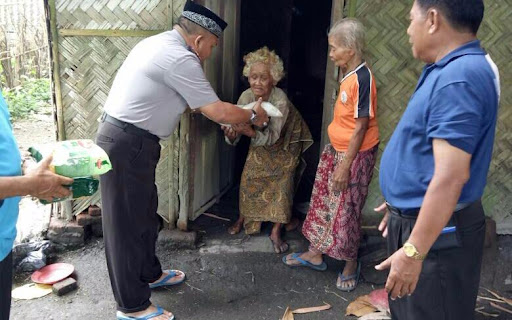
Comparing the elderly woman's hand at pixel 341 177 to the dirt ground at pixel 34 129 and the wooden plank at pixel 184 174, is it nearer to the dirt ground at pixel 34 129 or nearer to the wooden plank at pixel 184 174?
the wooden plank at pixel 184 174

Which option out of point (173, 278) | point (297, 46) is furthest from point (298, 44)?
point (173, 278)

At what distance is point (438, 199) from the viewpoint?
166cm

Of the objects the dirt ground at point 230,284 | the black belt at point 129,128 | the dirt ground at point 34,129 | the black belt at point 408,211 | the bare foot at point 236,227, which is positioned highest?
the black belt at point 129,128

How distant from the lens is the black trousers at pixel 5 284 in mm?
1868

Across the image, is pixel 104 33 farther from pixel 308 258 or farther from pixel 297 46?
pixel 297 46

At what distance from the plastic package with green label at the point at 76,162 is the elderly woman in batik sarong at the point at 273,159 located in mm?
1786

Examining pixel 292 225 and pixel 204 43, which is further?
pixel 292 225

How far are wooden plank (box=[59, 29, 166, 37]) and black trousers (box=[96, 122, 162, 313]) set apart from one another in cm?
99

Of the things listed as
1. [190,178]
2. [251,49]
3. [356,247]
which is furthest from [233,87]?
[356,247]

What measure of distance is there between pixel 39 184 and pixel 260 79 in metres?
2.29

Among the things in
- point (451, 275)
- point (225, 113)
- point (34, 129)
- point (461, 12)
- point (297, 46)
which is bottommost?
point (34, 129)

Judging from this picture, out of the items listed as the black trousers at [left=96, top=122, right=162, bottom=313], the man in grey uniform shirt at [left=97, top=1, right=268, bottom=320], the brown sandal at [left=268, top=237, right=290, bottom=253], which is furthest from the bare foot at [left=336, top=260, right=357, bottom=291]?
the black trousers at [left=96, top=122, right=162, bottom=313]

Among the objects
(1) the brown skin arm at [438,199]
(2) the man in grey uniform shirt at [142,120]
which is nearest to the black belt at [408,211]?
(1) the brown skin arm at [438,199]

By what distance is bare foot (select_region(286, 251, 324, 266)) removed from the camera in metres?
3.75
